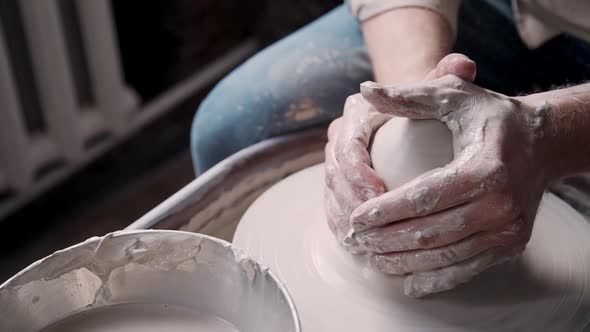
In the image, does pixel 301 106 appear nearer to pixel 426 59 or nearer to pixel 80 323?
pixel 426 59

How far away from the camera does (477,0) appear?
1.28 m

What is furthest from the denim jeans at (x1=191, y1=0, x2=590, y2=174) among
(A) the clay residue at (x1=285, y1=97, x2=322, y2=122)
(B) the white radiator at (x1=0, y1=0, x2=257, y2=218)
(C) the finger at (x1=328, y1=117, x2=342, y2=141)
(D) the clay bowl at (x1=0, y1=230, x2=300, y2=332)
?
(B) the white radiator at (x1=0, y1=0, x2=257, y2=218)

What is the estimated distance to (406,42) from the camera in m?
1.15

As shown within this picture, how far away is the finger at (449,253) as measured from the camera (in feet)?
2.74

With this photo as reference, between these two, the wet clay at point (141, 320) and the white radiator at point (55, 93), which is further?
the white radiator at point (55, 93)

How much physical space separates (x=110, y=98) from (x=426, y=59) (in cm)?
112

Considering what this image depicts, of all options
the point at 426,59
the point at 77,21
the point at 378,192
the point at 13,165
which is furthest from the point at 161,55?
the point at 378,192

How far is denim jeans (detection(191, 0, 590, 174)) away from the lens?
4.08 feet

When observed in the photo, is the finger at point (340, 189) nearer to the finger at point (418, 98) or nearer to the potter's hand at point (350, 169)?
the potter's hand at point (350, 169)

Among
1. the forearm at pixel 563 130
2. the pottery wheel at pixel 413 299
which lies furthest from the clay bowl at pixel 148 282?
the forearm at pixel 563 130

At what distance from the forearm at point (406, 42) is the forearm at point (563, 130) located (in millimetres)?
219

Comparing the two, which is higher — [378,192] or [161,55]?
[378,192]

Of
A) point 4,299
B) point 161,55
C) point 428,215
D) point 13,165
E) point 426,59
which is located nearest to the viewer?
point 4,299

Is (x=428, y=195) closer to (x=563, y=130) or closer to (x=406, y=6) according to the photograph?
(x=563, y=130)
